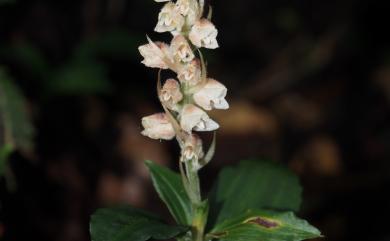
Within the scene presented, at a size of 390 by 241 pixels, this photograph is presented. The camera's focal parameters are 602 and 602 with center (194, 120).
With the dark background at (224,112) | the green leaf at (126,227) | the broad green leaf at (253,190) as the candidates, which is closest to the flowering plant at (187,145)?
the green leaf at (126,227)

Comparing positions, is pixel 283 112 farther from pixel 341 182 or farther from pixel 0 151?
pixel 0 151

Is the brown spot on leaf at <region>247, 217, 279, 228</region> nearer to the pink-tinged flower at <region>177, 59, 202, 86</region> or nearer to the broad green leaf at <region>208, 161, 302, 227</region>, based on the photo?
the broad green leaf at <region>208, 161, 302, 227</region>

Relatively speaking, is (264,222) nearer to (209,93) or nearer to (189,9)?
(209,93)

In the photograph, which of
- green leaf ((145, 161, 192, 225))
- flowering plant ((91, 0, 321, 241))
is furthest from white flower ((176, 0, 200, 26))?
green leaf ((145, 161, 192, 225))

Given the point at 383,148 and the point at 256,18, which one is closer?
the point at 383,148

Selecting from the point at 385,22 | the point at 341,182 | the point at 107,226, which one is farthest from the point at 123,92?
the point at 107,226

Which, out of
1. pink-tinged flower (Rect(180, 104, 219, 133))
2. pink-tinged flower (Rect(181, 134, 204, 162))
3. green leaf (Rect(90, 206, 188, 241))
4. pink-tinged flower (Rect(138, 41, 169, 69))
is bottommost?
green leaf (Rect(90, 206, 188, 241))
